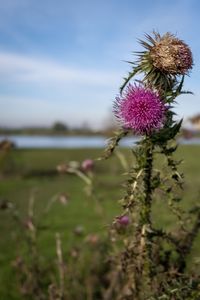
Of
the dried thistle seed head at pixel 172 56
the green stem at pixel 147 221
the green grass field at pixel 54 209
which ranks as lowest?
the green grass field at pixel 54 209

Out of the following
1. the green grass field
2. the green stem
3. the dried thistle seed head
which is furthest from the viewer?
the green grass field

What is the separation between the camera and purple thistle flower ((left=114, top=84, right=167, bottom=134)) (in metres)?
2.93

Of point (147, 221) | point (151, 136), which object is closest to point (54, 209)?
point (147, 221)

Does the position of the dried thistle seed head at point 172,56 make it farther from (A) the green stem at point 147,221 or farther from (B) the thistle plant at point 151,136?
(A) the green stem at point 147,221

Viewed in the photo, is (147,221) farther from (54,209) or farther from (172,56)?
(54,209)

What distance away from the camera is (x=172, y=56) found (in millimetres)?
2848

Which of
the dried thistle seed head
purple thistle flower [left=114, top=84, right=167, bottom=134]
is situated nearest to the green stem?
purple thistle flower [left=114, top=84, right=167, bottom=134]

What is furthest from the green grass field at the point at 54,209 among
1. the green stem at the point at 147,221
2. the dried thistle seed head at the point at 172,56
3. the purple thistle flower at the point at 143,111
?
the dried thistle seed head at the point at 172,56

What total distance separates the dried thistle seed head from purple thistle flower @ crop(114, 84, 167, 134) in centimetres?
18

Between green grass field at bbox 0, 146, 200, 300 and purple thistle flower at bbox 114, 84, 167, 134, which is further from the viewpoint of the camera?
green grass field at bbox 0, 146, 200, 300

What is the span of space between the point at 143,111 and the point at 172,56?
1.14 ft

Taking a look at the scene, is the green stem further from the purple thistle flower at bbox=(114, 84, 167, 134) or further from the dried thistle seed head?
the dried thistle seed head

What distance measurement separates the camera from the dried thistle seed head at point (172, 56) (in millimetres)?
2852

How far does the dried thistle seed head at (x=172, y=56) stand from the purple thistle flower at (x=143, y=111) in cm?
18
